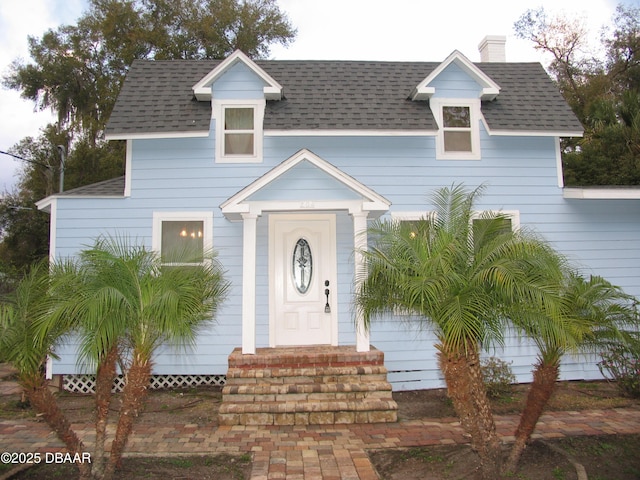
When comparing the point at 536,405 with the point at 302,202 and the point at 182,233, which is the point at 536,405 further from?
the point at 182,233

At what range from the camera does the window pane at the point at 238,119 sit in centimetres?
898

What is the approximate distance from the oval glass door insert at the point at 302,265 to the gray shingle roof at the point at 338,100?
7.35 feet

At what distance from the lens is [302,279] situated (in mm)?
8523

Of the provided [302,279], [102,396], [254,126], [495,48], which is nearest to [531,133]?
[495,48]

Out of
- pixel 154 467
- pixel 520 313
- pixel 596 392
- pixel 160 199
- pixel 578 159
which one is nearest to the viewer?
pixel 520 313

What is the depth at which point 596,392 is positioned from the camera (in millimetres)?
8094

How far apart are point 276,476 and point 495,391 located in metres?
4.61

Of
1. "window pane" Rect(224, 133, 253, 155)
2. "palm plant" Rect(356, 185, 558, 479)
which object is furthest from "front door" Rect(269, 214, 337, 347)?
"palm plant" Rect(356, 185, 558, 479)

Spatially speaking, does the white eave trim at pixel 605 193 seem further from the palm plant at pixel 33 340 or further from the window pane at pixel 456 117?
the palm plant at pixel 33 340

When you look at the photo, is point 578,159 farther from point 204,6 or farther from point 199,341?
point 204,6

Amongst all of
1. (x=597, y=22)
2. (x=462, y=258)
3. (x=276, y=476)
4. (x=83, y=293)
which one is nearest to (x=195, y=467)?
(x=276, y=476)

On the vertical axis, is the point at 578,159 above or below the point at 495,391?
above

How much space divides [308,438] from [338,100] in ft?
21.1

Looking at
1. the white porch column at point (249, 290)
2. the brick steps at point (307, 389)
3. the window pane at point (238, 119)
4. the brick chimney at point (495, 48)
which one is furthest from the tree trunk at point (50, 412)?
the brick chimney at point (495, 48)
